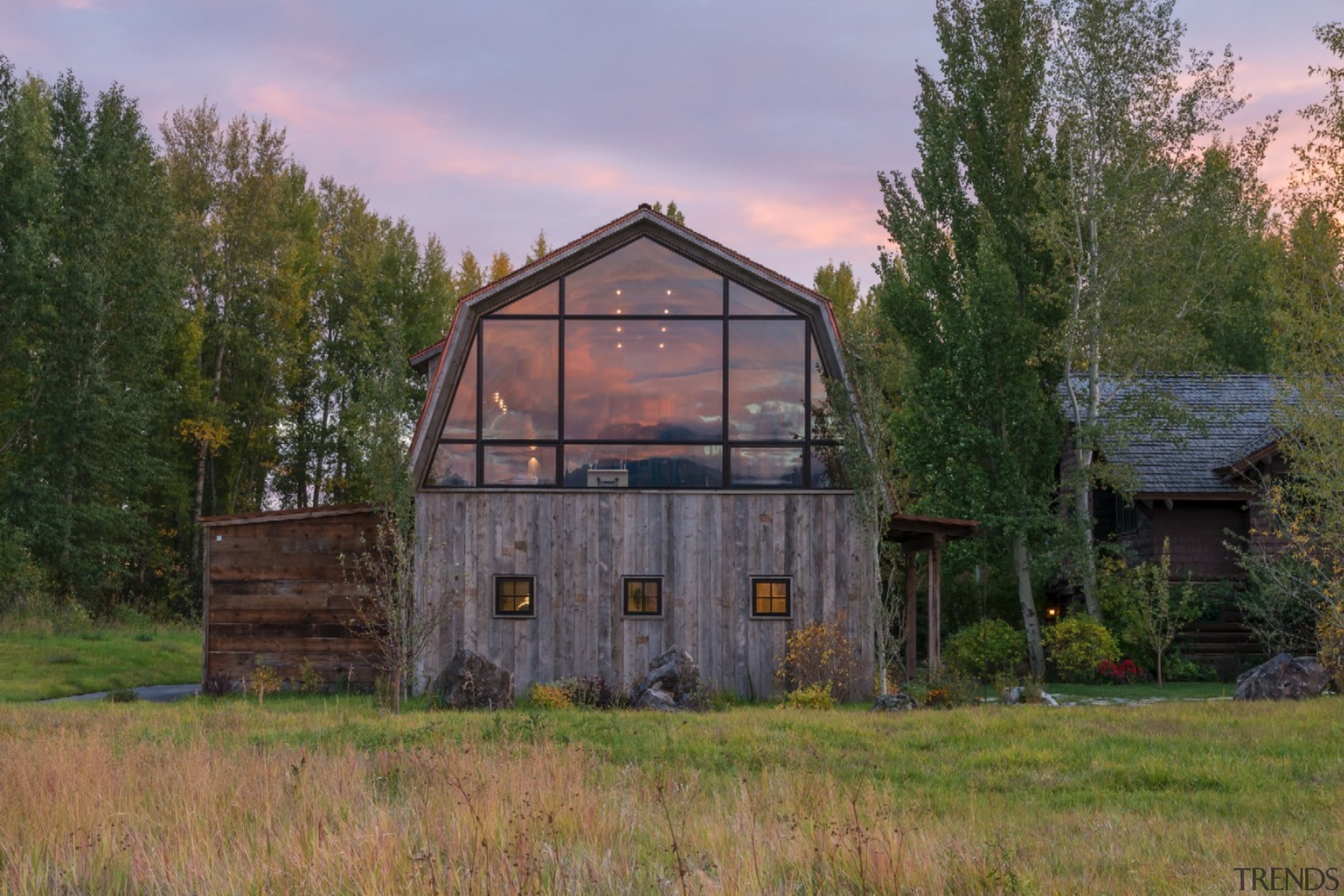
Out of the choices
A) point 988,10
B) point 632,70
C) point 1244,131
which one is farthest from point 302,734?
point 1244,131

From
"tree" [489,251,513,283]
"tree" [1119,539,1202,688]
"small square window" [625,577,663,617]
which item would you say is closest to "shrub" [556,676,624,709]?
"small square window" [625,577,663,617]

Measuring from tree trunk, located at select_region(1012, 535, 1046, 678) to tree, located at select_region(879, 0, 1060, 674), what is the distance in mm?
34

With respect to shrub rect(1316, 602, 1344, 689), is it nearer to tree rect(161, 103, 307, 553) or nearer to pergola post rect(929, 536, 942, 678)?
pergola post rect(929, 536, 942, 678)

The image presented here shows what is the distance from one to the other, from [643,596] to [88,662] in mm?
11126

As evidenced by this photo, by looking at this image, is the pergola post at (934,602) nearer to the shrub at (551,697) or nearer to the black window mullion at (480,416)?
the shrub at (551,697)

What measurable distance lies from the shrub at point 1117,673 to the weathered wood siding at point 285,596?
1374 cm

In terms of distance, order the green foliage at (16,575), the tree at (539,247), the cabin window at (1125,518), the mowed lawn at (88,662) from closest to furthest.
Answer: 1. the mowed lawn at (88,662)
2. the cabin window at (1125,518)
3. the green foliage at (16,575)
4. the tree at (539,247)

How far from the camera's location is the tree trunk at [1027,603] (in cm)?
2611

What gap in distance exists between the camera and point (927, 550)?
891 inches

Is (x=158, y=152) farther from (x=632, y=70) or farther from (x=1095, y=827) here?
(x=1095, y=827)

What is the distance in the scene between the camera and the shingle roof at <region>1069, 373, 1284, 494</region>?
26.3 m

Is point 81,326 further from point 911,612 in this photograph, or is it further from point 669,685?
point 911,612

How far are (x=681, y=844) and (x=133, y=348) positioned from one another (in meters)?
32.8

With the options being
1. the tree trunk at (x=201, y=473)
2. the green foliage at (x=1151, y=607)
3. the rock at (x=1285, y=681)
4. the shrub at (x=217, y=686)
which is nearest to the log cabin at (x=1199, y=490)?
the green foliage at (x=1151, y=607)
